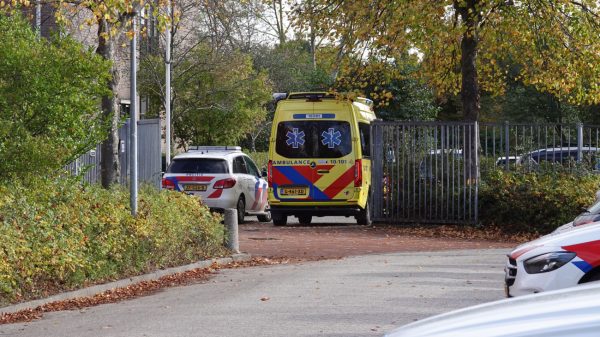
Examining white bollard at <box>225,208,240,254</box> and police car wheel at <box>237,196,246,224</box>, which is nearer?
white bollard at <box>225,208,240,254</box>

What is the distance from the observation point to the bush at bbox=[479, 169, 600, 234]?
20812 millimetres

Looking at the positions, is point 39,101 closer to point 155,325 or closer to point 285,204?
point 155,325

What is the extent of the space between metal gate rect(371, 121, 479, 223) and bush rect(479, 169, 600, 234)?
0.37 m

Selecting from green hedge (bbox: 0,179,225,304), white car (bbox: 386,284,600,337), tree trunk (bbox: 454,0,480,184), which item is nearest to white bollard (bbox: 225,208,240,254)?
green hedge (bbox: 0,179,225,304)

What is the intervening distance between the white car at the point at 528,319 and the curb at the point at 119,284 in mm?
7495

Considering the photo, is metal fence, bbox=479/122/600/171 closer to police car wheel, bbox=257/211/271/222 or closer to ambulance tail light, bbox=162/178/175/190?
police car wheel, bbox=257/211/271/222

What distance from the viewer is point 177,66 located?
4159 cm

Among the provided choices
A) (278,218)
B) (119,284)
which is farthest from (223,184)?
(119,284)

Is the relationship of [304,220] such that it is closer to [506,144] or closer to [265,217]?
[265,217]

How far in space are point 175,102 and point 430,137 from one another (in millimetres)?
21361

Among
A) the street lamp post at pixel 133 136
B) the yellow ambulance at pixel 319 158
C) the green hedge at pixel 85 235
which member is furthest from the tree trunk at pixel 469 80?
the street lamp post at pixel 133 136

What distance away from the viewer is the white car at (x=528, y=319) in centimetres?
308

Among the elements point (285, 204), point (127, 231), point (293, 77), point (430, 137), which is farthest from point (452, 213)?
→ point (293, 77)

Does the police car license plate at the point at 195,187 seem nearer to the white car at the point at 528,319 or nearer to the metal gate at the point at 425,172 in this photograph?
the metal gate at the point at 425,172
